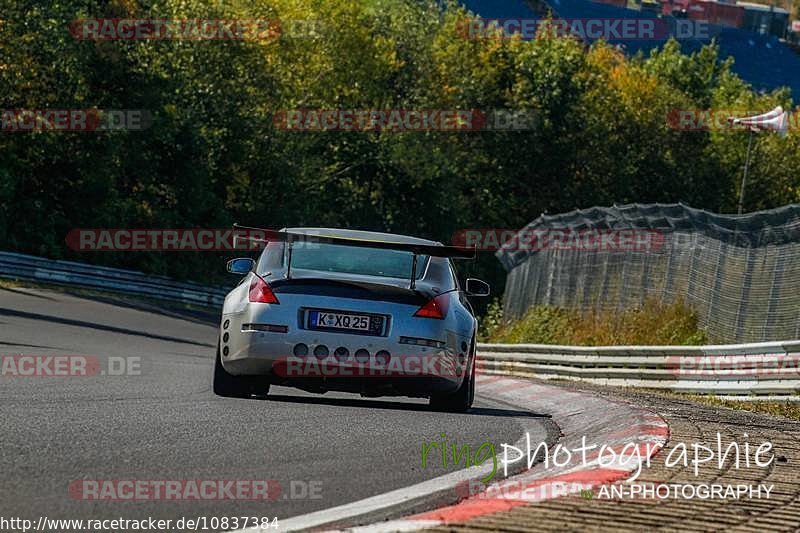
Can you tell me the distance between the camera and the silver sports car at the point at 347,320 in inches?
408

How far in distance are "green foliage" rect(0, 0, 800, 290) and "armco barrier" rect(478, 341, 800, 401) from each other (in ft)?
80.0

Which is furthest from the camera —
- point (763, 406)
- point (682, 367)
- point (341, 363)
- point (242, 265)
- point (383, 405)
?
point (682, 367)

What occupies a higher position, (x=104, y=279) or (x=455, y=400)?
(x=455, y=400)

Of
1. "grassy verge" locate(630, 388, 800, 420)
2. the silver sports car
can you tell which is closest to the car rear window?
the silver sports car

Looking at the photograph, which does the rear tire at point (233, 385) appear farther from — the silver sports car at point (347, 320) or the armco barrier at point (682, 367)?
the armco barrier at point (682, 367)

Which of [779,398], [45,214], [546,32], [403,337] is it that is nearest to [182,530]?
[403,337]

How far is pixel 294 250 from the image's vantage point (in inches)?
428

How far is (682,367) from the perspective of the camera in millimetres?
17516

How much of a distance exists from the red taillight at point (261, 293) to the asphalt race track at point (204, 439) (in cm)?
76

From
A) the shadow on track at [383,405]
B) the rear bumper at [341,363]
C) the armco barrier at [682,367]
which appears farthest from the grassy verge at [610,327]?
the rear bumper at [341,363]

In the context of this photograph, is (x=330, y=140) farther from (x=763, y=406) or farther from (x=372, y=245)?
(x=372, y=245)

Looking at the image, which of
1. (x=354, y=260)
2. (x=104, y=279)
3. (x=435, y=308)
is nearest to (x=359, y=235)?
(x=354, y=260)

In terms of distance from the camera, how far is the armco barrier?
48.4 feet

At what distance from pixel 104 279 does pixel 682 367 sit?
2681 centimetres
